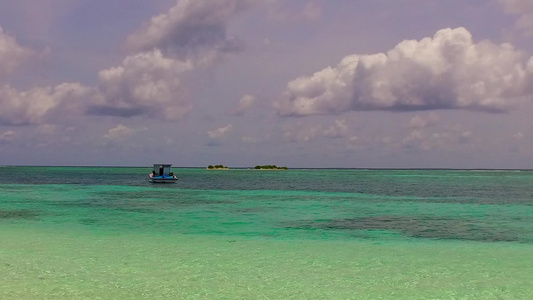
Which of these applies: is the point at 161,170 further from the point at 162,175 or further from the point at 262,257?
the point at 262,257

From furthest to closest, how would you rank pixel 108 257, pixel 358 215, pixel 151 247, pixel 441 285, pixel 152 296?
pixel 358 215
pixel 151 247
pixel 108 257
pixel 441 285
pixel 152 296

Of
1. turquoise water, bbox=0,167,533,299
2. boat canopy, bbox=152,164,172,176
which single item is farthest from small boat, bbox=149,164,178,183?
A: turquoise water, bbox=0,167,533,299

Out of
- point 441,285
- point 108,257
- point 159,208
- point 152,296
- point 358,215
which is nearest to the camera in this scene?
point 152,296

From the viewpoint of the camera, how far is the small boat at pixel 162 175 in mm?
89562

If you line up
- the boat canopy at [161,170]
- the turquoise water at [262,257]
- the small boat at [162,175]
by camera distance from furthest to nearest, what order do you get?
1. the boat canopy at [161,170]
2. the small boat at [162,175]
3. the turquoise water at [262,257]

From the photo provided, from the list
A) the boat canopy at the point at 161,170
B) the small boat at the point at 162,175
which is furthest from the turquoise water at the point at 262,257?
the boat canopy at the point at 161,170

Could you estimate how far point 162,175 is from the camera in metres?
90.4

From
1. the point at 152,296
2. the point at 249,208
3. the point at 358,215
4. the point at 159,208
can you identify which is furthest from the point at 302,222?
the point at 152,296

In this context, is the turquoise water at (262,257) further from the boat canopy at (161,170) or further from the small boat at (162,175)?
the boat canopy at (161,170)

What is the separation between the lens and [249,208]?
42.8m

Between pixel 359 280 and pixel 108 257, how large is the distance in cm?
1004

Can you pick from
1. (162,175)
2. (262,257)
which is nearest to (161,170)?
(162,175)

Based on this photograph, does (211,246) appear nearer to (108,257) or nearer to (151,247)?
(151,247)

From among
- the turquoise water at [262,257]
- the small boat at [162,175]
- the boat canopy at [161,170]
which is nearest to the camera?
the turquoise water at [262,257]
